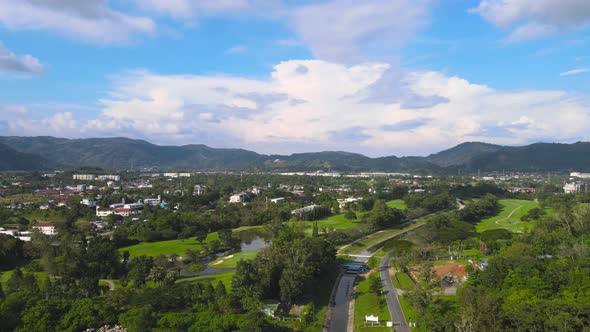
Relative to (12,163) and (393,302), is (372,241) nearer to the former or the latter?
(393,302)

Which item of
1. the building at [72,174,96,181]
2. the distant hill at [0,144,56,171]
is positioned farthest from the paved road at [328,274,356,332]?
the distant hill at [0,144,56,171]

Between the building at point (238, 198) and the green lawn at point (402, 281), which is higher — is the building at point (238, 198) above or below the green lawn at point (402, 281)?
above

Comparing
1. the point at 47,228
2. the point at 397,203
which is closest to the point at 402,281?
the point at 47,228

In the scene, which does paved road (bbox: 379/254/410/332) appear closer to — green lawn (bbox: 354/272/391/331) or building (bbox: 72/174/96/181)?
green lawn (bbox: 354/272/391/331)

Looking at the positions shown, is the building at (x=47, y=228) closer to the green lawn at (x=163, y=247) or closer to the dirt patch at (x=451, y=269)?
the green lawn at (x=163, y=247)

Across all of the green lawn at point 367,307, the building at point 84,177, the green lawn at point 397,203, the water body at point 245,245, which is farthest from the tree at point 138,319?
the building at point 84,177

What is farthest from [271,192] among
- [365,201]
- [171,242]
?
[171,242]
